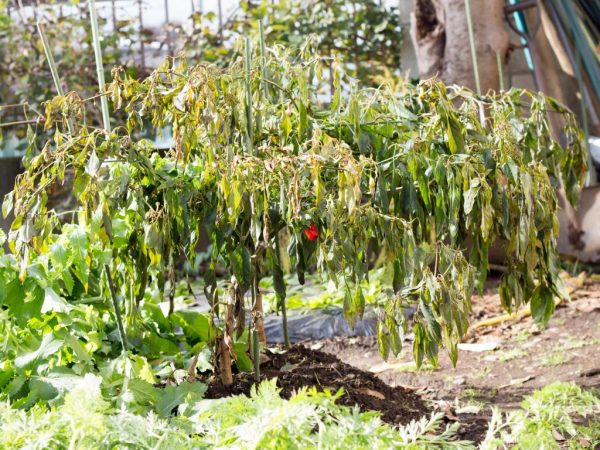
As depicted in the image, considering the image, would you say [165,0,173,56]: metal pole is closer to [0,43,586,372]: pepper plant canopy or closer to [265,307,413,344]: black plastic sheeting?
[265,307,413,344]: black plastic sheeting

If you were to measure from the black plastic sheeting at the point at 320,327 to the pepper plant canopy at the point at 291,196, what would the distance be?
210 cm

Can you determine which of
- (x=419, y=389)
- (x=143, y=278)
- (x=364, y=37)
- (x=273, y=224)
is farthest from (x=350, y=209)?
(x=364, y=37)

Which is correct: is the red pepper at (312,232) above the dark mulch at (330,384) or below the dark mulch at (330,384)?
above

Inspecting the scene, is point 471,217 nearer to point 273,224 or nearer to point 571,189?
point 273,224

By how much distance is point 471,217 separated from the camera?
102 inches

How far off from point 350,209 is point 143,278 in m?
0.89

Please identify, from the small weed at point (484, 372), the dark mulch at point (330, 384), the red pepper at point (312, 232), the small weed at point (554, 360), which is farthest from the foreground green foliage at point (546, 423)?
the small weed at point (554, 360)

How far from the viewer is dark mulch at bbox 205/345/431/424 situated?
2.88 m

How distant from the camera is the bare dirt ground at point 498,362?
3.58m


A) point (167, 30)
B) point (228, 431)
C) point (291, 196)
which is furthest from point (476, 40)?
point (228, 431)

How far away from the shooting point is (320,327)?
16.7 feet

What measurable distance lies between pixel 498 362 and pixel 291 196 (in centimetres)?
247

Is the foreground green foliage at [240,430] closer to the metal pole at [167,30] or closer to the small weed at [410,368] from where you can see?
the small weed at [410,368]

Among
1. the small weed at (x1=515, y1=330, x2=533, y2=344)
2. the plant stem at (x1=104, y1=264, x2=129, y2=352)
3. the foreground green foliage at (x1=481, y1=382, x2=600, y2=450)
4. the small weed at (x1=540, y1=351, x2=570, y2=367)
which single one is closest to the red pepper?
the plant stem at (x1=104, y1=264, x2=129, y2=352)
